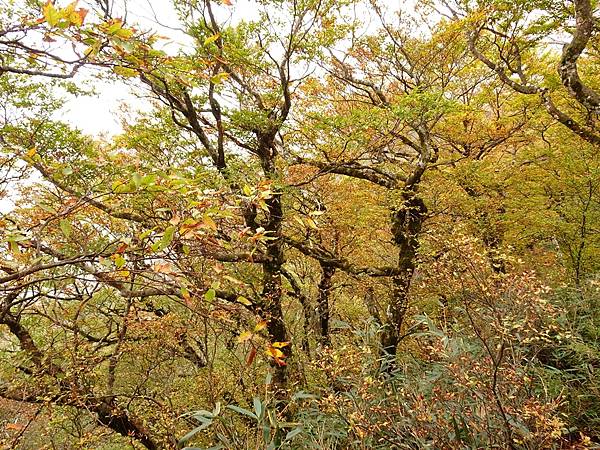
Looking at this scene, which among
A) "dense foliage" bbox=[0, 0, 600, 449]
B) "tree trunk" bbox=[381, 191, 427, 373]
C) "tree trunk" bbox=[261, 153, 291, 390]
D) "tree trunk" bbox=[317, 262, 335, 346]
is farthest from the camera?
"tree trunk" bbox=[317, 262, 335, 346]

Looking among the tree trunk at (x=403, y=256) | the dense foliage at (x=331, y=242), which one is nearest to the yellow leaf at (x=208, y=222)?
the dense foliage at (x=331, y=242)

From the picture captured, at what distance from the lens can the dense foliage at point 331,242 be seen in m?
2.75

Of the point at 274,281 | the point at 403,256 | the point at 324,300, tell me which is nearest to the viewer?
the point at 274,281

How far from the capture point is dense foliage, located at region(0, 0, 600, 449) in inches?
108

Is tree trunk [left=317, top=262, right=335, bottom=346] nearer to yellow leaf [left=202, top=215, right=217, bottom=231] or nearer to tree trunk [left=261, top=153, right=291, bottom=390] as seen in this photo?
tree trunk [left=261, top=153, right=291, bottom=390]

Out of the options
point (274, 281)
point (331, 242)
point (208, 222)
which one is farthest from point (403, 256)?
point (208, 222)

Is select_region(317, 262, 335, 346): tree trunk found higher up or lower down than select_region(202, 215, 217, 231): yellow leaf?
lower down

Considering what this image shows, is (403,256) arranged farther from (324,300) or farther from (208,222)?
(208,222)

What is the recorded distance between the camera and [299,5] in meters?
5.35

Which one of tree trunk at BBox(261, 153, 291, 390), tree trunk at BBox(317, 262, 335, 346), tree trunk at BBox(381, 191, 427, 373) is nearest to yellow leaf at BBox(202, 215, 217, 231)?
tree trunk at BBox(261, 153, 291, 390)

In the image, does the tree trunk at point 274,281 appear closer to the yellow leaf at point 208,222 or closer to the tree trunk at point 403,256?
the tree trunk at point 403,256

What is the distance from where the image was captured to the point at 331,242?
8797mm

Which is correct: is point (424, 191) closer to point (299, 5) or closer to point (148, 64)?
point (299, 5)

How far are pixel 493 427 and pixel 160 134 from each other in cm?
573
